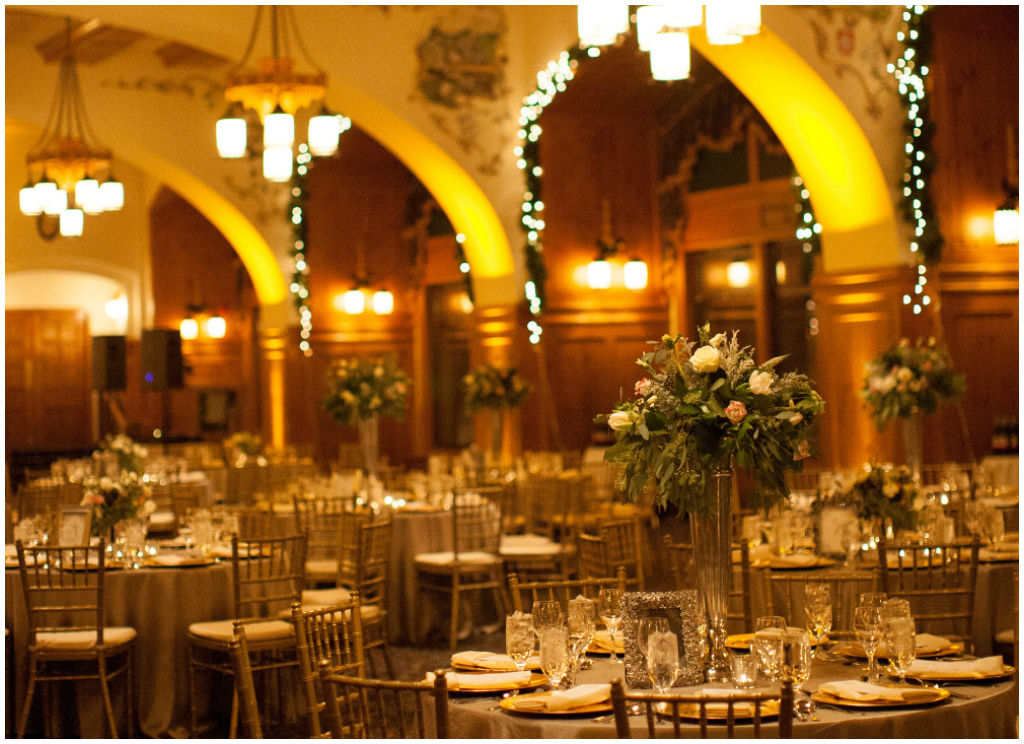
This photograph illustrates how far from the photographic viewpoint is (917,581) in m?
5.11

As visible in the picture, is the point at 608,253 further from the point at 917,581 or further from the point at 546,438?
the point at 917,581

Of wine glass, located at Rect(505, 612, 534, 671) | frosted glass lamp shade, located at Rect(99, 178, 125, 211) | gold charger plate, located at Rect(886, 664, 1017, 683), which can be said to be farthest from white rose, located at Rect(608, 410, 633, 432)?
frosted glass lamp shade, located at Rect(99, 178, 125, 211)

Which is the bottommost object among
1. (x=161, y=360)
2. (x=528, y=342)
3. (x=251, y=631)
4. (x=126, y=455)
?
(x=251, y=631)

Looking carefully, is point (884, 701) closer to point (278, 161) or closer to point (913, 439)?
point (278, 161)

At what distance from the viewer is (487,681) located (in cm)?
321

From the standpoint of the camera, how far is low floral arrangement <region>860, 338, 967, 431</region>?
8305 millimetres

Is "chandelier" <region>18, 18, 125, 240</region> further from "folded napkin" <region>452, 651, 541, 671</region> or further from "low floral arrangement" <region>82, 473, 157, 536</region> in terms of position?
"folded napkin" <region>452, 651, 541, 671</region>

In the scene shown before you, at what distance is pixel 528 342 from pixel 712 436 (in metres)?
8.37

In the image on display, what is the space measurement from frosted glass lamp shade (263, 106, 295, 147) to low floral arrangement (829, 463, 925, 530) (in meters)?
3.49

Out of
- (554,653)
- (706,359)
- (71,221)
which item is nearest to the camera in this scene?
(554,653)

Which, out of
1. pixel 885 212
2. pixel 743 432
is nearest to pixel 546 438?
pixel 885 212

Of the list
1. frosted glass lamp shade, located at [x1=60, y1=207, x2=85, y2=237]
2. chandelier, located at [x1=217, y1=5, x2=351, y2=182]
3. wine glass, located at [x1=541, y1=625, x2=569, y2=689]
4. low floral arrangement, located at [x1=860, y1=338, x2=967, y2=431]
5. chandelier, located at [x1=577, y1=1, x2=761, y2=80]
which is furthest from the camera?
Result: frosted glass lamp shade, located at [x1=60, y1=207, x2=85, y2=237]

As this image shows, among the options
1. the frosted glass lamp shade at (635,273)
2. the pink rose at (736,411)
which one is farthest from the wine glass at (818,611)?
the frosted glass lamp shade at (635,273)

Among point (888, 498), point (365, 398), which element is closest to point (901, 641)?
point (888, 498)
